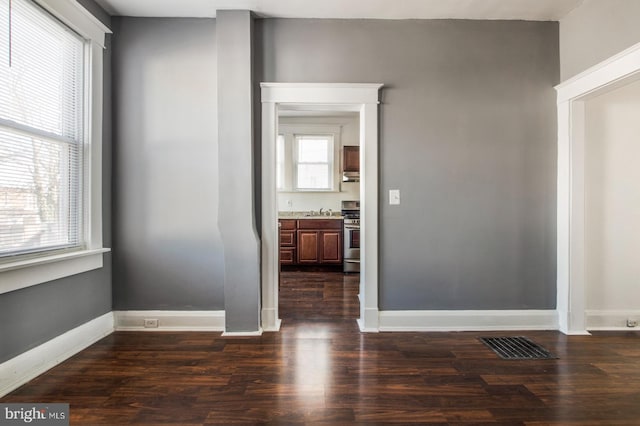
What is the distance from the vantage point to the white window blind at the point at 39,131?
1.84m

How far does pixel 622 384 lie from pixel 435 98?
2357mm

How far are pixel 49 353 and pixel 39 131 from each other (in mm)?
1491

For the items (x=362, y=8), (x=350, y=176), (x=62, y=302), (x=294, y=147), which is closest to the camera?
(x=62, y=302)

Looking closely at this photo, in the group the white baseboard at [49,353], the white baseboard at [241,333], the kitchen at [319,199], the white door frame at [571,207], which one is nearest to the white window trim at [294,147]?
the kitchen at [319,199]

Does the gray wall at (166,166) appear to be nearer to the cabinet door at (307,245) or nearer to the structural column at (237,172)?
the structural column at (237,172)

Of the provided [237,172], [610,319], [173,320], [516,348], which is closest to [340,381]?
[516,348]

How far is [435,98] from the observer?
2.67 meters

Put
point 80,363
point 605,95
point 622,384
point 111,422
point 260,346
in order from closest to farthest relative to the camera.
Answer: point 111,422, point 622,384, point 80,363, point 260,346, point 605,95

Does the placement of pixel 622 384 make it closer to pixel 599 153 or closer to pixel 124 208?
pixel 599 153

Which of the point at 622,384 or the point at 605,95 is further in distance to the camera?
the point at 605,95

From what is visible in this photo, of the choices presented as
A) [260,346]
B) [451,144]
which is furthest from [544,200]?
[260,346]

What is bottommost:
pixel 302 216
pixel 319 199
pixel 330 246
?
pixel 330 246

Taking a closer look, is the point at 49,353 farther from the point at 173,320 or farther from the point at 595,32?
the point at 595,32

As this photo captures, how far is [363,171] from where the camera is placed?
106 inches
